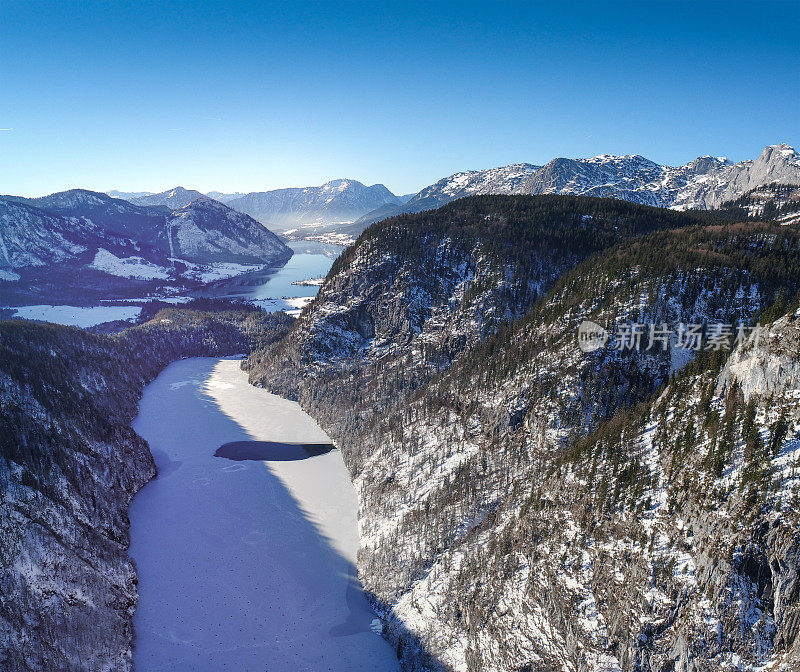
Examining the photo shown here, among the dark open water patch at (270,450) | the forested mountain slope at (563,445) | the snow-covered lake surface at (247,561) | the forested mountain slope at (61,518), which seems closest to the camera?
the forested mountain slope at (563,445)

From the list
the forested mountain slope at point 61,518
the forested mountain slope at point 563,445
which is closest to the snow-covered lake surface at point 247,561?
the forested mountain slope at point 61,518

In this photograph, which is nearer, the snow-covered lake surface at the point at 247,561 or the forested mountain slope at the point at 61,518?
the forested mountain slope at the point at 61,518

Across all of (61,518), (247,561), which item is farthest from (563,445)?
(61,518)

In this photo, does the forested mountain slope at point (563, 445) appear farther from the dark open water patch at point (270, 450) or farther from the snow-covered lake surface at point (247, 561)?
the dark open water patch at point (270, 450)

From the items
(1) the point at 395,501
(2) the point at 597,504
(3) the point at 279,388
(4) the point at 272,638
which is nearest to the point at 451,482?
(1) the point at 395,501

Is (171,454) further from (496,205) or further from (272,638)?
(496,205)

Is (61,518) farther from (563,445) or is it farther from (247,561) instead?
(563,445)

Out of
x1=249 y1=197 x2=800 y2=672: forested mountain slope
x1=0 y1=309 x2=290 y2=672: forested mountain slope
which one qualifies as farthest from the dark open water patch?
x1=0 y1=309 x2=290 y2=672: forested mountain slope
